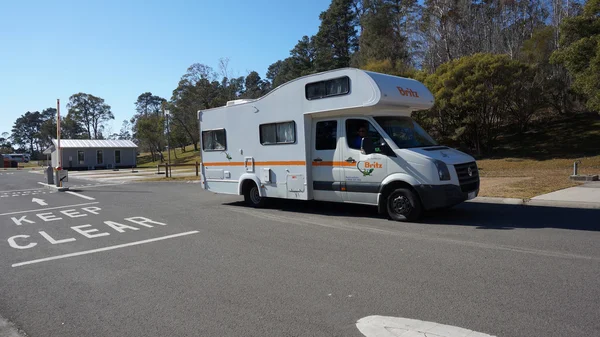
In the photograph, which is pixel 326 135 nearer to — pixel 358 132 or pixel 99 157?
pixel 358 132

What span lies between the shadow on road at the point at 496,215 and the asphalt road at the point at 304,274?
0.17 ft

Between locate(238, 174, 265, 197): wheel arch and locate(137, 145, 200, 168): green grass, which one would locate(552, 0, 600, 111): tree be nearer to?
locate(238, 174, 265, 197): wheel arch

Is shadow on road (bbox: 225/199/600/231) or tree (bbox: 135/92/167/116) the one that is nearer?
shadow on road (bbox: 225/199/600/231)

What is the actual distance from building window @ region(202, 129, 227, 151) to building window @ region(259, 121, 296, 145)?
5.30ft

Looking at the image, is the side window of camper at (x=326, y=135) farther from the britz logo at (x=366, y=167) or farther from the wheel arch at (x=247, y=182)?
the wheel arch at (x=247, y=182)

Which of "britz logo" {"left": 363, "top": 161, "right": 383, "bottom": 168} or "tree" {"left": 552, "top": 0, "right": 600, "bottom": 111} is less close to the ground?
"tree" {"left": 552, "top": 0, "right": 600, "bottom": 111}

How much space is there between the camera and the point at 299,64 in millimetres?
56469

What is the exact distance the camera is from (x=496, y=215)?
9.09m

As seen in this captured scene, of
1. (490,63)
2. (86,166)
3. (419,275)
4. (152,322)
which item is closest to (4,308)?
(152,322)

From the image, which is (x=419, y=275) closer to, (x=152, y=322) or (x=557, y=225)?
(x=152, y=322)

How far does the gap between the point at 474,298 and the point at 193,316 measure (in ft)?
9.53

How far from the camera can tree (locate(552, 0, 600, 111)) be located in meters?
18.3

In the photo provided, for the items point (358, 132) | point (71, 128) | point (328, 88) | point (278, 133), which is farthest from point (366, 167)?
point (71, 128)

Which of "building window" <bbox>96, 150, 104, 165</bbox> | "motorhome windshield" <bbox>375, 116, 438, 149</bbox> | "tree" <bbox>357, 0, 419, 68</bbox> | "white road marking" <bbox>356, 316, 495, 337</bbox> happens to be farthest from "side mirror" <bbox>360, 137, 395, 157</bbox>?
"building window" <bbox>96, 150, 104, 165</bbox>
